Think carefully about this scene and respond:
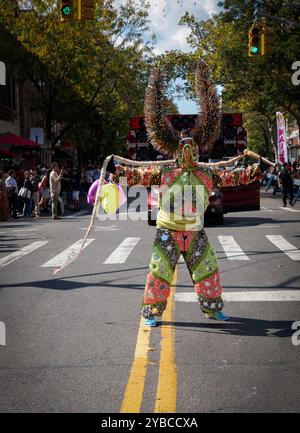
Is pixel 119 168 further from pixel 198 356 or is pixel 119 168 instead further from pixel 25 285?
pixel 25 285

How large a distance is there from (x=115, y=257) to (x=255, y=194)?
470 centimetres

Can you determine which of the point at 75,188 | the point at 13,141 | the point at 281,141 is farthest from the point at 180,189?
the point at 281,141

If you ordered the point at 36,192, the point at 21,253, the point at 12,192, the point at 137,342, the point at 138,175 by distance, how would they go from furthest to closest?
the point at 36,192 < the point at 12,192 < the point at 21,253 < the point at 138,175 < the point at 137,342

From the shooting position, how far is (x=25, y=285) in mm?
9273

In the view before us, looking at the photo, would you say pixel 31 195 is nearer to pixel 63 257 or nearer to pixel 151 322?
pixel 63 257

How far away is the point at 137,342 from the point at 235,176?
7.05 ft

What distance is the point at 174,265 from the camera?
6.56 meters

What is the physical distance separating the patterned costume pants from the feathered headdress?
0.94 m

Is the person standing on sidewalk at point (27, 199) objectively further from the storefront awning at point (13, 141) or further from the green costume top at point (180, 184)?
the green costume top at point (180, 184)

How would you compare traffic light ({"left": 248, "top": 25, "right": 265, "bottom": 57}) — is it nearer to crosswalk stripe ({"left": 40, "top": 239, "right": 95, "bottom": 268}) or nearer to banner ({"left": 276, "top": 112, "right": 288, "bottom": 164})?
crosswalk stripe ({"left": 40, "top": 239, "right": 95, "bottom": 268})

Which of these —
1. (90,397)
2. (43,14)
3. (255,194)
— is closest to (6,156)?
(43,14)

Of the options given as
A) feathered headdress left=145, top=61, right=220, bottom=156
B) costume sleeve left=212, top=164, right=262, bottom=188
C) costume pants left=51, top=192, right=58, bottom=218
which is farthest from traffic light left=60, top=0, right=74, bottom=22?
costume sleeve left=212, top=164, right=262, bottom=188

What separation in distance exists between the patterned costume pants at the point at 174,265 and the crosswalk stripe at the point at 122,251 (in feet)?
15.6

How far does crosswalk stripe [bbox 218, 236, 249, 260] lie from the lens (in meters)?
11.7
